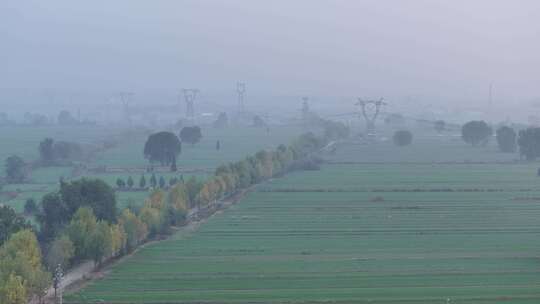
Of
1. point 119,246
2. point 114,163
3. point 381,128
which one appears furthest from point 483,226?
point 381,128

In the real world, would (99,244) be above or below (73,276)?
above

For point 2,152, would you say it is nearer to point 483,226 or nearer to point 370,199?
point 370,199

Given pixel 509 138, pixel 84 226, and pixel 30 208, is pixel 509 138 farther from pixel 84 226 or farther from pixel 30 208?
pixel 84 226

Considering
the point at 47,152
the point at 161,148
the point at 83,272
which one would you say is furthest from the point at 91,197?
the point at 47,152

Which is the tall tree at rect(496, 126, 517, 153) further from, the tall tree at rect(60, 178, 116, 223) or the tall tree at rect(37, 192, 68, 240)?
the tall tree at rect(37, 192, 68, 240)

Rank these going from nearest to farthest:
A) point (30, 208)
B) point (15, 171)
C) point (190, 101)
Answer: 1. point (30, 208)
2. point (15, 171)
3. point (190, 101)

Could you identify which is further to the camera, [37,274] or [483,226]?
[483,226]
